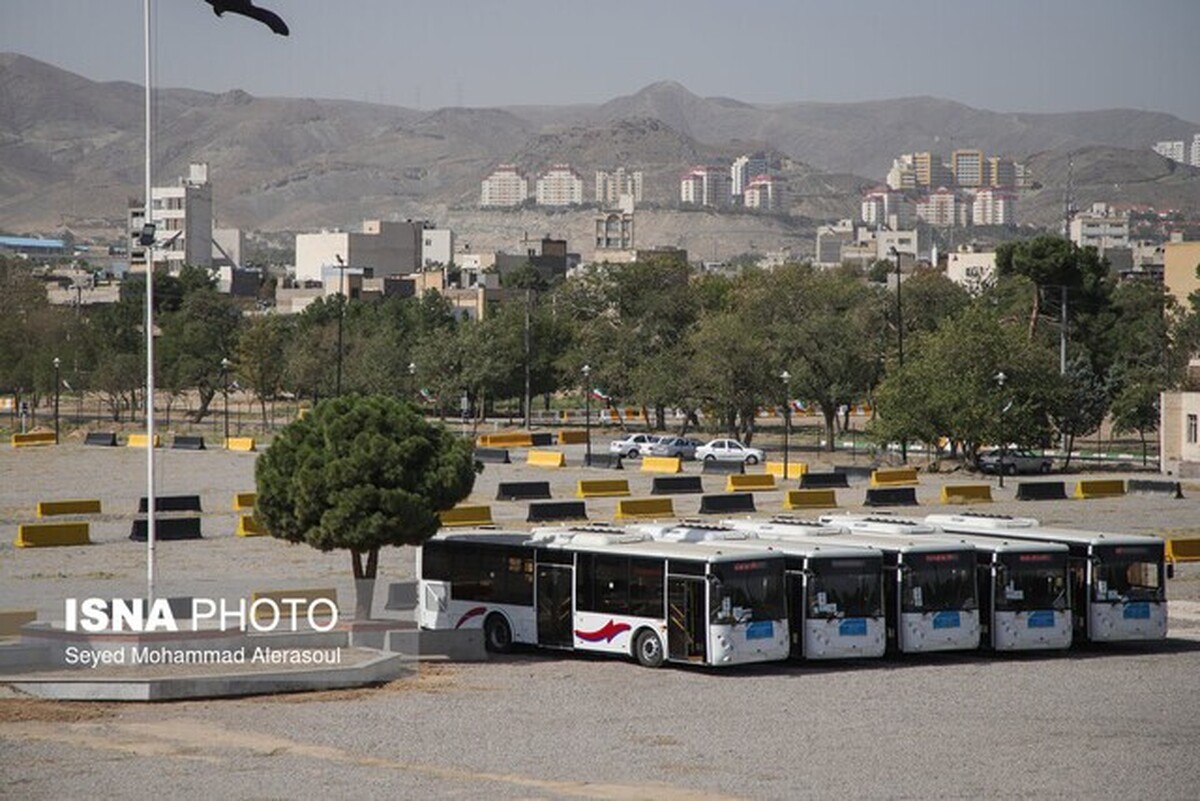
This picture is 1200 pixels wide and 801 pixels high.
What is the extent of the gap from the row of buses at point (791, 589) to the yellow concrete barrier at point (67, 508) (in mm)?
19767

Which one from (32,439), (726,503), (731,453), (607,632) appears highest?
(32,439)

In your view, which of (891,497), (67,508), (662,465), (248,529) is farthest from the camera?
(662,465)

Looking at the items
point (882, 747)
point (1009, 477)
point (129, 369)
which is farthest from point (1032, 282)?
point (882, 747)

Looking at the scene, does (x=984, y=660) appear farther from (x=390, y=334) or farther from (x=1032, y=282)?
(x=390, y=334)

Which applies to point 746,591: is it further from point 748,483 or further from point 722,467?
point 722,467

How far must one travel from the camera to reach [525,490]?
168ft

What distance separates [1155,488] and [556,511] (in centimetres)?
1727

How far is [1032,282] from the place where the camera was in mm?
92562

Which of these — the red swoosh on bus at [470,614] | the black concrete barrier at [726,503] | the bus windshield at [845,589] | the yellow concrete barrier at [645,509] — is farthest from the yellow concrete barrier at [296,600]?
the black concrete barrier at [726,503]

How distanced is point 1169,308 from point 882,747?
8787 centimetres

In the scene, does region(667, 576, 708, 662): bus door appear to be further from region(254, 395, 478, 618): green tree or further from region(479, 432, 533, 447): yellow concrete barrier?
region(479, 432, 533, 447): yellow concrete barrier

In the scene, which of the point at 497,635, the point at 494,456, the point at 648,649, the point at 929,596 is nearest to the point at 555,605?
the point at 497,635

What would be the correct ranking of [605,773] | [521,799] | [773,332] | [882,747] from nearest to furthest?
[521,799], [605,773], [882,747], [773,332]

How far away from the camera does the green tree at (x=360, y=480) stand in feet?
87.2
